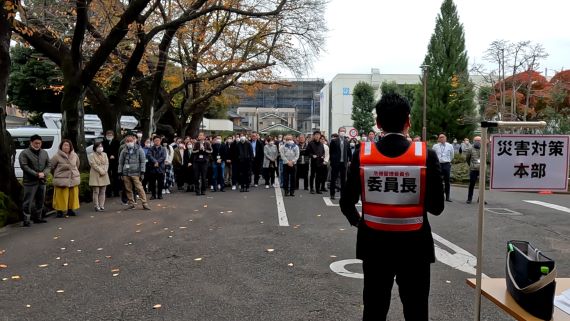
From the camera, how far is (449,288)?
18.1 ft

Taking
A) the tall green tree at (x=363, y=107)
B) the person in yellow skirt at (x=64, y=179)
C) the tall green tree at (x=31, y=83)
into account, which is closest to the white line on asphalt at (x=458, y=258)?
the person in yellow skirt at (x=64, y=179)

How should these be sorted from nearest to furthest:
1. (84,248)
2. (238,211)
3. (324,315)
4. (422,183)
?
(422,183) → (324,315) → (84,248) → (238,211)

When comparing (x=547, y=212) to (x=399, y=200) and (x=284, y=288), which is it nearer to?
(x=284, y=288)

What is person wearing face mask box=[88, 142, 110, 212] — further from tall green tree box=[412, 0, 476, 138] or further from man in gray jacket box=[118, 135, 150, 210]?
tall green tree box=[412, 0, 476, 138]

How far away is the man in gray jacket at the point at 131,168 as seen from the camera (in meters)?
11.6

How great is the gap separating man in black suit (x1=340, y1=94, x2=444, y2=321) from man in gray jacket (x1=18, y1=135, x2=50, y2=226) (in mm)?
8440

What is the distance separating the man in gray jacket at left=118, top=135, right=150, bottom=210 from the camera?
1158 cm

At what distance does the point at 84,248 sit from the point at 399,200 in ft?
19.9

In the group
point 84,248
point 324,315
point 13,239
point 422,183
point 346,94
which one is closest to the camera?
point 422,183

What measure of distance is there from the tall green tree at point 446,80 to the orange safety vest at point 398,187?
126ft

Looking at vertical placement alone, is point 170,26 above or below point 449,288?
above

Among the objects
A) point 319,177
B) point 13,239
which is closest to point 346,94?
point 319,177

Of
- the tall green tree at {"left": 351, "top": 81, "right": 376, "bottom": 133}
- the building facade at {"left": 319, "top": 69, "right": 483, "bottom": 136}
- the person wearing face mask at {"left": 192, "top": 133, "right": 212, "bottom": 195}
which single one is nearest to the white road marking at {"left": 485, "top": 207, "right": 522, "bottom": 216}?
the person wearing face mask at {"left": 192, "top": 133, "right": 212, "bottom": 195}

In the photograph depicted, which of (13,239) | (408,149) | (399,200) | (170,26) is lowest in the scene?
(13,239)
